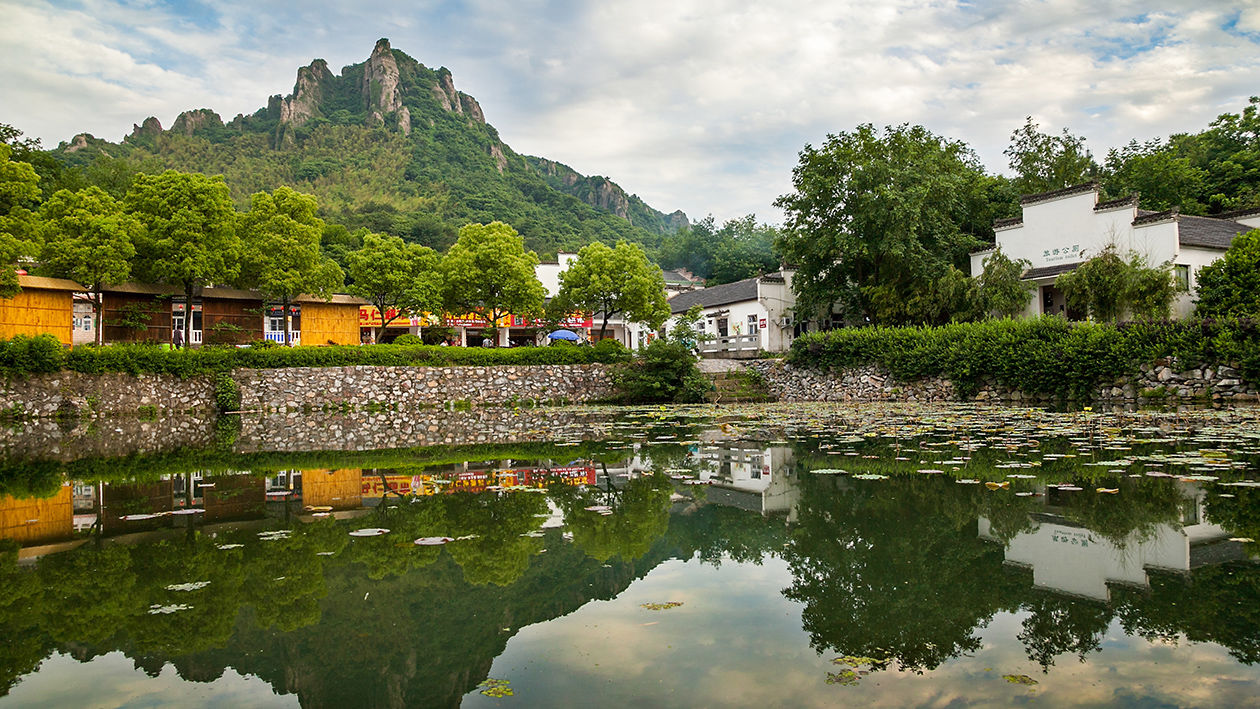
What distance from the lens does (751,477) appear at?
741cm

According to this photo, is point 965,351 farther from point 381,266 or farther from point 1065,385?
point 381,266

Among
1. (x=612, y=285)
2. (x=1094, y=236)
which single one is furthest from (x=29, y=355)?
(x=1094, y=236)

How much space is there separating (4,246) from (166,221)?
454 cm

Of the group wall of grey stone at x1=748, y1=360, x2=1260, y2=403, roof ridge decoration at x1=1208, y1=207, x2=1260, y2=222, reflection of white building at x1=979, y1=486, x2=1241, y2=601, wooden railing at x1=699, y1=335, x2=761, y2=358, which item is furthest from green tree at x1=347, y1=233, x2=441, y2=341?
roof ridge decoration at x1=1208, y1=207, x2=1260, y2=222

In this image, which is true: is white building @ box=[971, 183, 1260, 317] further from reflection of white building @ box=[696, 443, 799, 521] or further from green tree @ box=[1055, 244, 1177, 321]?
reflection of white building @ box=[696, 443, 799, 521]

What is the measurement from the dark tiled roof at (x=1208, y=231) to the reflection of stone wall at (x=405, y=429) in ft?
64.1

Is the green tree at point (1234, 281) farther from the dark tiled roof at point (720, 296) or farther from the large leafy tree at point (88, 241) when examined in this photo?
the large leafy tree at point (88, 241)

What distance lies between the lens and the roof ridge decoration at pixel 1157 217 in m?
21.4

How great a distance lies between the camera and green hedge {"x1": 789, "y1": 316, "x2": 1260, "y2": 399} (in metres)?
15.9

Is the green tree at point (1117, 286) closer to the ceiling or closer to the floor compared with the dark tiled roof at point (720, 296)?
closer to the floor

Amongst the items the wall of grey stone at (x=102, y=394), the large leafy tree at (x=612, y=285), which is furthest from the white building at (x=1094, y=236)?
the wall of grey stone at (x=102, y=394)

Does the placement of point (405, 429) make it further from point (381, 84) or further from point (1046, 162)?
point (381, 84)

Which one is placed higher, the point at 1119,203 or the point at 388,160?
the point at 388,160

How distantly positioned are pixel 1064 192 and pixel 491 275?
21270 mm
